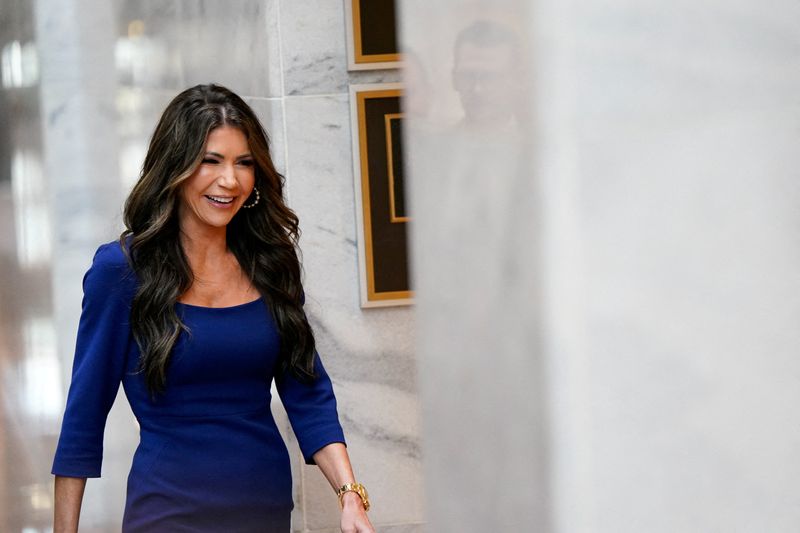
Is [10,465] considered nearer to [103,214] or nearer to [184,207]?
[103,214]

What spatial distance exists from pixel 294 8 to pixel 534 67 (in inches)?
126

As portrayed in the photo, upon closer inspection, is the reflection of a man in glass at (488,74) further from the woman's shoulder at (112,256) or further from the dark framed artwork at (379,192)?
the dark framed artwork at (379,192)

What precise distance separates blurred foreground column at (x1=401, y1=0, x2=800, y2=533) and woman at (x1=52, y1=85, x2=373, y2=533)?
1920mm

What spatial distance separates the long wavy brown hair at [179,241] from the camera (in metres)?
2.35

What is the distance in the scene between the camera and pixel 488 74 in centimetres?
53

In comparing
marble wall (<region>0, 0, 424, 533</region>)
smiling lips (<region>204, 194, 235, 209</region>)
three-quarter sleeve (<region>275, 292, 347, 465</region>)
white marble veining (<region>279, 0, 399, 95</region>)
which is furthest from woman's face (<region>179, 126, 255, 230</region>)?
white marble veining (<region>279, 0, 399, 95</region>)

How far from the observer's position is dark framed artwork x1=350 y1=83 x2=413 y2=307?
3.62 m

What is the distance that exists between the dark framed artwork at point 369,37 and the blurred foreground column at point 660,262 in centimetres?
315

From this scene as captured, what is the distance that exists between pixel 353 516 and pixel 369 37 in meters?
1.77

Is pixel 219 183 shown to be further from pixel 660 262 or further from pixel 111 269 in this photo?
pixel 660 262

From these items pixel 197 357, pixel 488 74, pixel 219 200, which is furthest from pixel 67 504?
pixel 488 74

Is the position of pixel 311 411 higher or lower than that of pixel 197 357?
lower

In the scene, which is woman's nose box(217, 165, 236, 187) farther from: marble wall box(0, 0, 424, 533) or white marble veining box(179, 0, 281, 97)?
white marble veining box(179, 0, 281, 97)

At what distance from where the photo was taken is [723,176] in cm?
48
